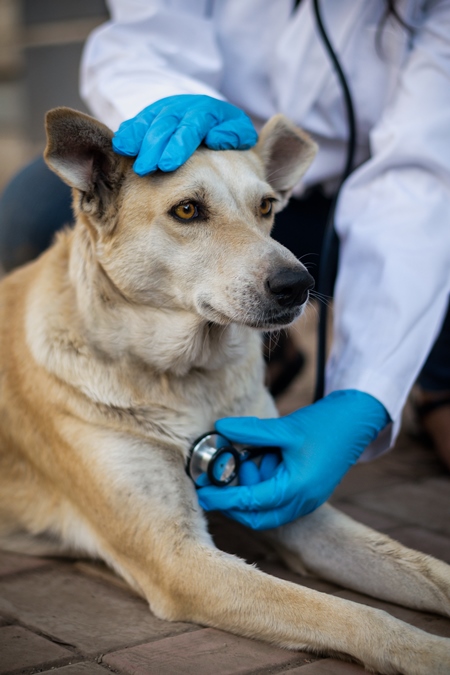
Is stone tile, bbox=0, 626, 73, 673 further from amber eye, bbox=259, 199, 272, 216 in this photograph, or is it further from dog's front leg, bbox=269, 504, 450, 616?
amber eye, bbox=259, 199, 272, 216

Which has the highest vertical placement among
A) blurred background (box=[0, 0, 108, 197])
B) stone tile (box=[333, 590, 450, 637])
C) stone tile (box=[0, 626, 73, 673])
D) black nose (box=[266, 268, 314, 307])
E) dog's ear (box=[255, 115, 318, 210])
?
dog's ear (box=[255, 115, 318, 210])

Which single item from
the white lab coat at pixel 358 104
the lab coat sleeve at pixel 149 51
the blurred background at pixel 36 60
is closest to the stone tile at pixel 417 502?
the white lab coat at pixel 358 104

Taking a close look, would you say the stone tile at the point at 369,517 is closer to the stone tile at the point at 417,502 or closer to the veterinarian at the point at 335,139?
the stone tile at the point at 417,502

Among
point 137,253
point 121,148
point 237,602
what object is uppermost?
point 121,148

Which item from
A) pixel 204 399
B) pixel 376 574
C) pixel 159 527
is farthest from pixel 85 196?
pixel 376 574

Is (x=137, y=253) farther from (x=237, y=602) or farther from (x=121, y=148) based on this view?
(x=237, y=602)

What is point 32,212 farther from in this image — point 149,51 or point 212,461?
point 212,461

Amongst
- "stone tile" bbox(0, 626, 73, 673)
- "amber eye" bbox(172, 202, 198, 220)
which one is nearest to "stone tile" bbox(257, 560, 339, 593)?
"stone tile" bbox(0, 626, 73, 673)

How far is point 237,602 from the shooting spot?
5.93 ft

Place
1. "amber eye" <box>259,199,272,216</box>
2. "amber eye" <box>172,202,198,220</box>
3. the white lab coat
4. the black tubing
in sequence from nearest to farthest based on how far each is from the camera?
"amber eye" <box>172,202,198,220</box>, "amber eye" <box>259,199,272,216</box>, the white lab coat, the black tubing

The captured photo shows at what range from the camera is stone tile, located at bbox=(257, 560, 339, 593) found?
213 cm

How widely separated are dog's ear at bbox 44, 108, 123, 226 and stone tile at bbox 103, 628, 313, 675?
1157 millimetres

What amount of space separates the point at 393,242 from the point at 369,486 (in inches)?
40.7

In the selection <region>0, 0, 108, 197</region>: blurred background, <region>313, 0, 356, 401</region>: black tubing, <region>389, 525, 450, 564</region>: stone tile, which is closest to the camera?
<region>389, 525, 450, 564</region>: stone tile
